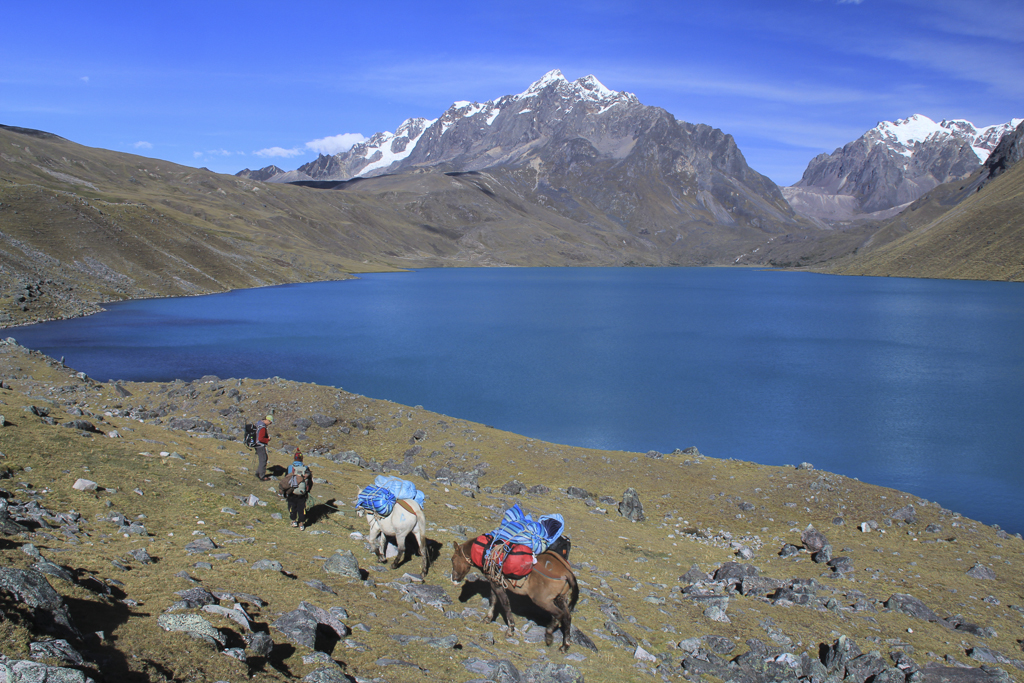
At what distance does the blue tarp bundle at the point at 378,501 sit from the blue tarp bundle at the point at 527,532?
2.36m

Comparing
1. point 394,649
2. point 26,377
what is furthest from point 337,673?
point 26,377

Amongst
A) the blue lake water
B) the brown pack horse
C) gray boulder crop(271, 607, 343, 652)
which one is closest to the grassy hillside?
the blue lake water

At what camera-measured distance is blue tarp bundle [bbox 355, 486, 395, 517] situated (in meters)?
11.6

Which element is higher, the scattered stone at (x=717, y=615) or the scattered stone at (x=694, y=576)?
the scattered stone at (x=717, y=615)

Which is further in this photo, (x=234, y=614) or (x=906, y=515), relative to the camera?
(x=906, y=515)

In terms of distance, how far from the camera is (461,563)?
10.9 m

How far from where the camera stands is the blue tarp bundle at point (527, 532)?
10453 mm

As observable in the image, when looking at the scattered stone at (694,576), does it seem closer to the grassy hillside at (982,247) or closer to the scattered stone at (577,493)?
the scattered stone at (577,493)

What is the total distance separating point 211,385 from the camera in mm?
31594

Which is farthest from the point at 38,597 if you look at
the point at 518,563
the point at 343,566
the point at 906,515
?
the point at 906,515

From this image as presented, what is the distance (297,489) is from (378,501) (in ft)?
7.63

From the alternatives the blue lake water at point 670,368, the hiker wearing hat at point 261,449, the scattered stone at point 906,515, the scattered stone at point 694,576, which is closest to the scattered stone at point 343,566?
the hiker wearing hat at point 261,449

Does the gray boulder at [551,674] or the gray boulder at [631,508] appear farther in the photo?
the gray boulder at [631,508]

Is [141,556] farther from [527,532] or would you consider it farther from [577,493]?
[577,493]
